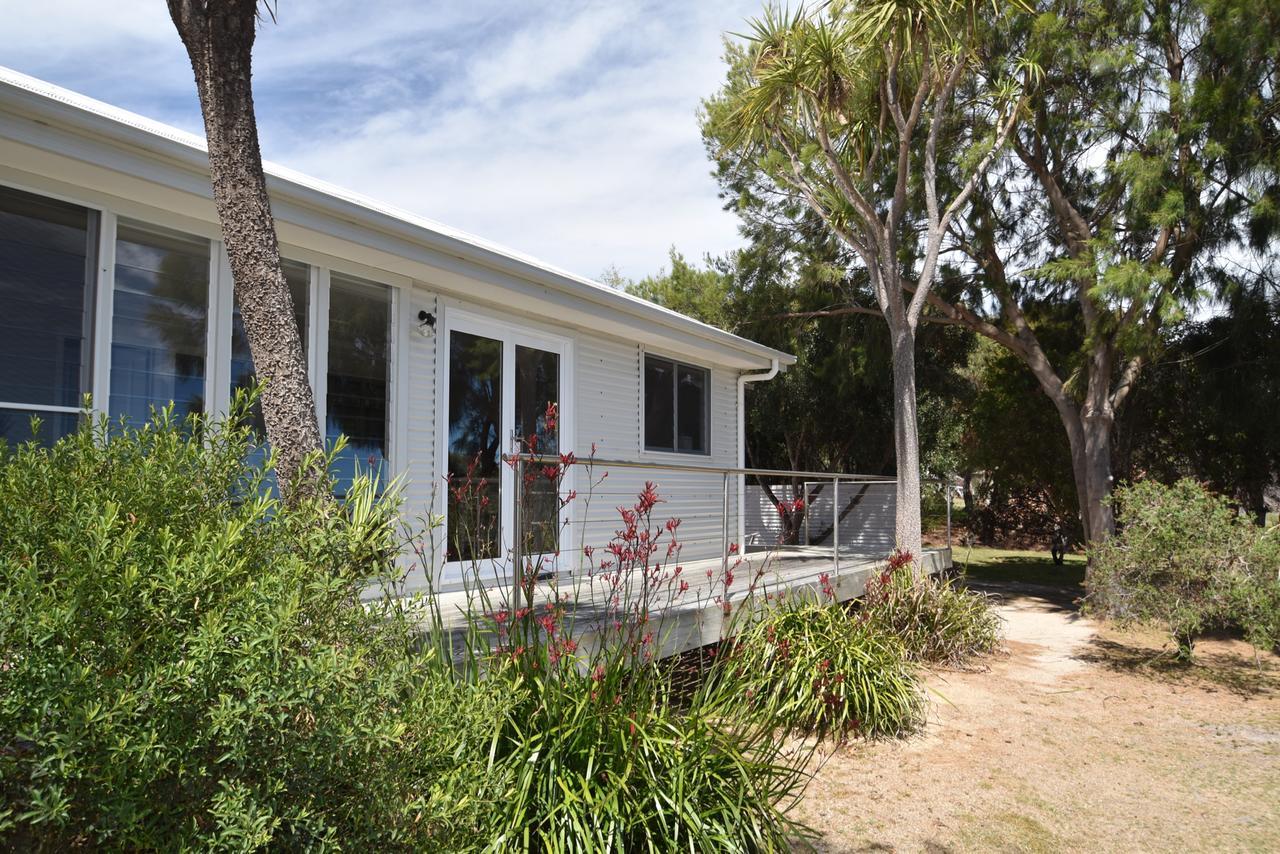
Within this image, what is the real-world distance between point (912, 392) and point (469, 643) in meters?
7.64

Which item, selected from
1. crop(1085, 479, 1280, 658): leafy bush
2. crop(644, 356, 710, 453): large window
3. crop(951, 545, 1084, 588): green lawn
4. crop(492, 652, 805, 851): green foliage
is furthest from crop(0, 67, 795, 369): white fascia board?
crop(951, 545, 1084, 588): green lawn

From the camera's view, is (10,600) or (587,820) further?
(587,820)

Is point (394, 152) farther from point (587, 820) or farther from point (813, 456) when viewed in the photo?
point (587, 820)

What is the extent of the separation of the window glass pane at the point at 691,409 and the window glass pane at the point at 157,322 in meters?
6.03

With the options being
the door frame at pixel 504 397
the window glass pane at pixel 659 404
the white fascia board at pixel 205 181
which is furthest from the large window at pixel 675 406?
the door frame at pixel 504 397

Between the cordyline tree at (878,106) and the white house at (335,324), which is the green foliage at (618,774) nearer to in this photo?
the white house at (335,324)

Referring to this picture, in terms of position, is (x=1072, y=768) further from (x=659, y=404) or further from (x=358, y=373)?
(x=659, y=404)

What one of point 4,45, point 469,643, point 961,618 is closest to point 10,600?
point 469,643

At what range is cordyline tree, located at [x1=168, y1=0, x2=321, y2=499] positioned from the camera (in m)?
3.67

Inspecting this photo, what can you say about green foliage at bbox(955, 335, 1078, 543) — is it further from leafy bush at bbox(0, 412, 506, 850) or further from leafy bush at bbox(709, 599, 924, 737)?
leafy bush at bbox(0, 412, 506, 850)

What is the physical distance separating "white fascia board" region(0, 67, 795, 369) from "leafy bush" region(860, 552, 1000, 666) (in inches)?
143

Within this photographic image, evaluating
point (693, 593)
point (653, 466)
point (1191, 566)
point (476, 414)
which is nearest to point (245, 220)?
point (653, 466)

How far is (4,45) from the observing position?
32.4ft

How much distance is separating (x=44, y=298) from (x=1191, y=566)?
8.90 metres
